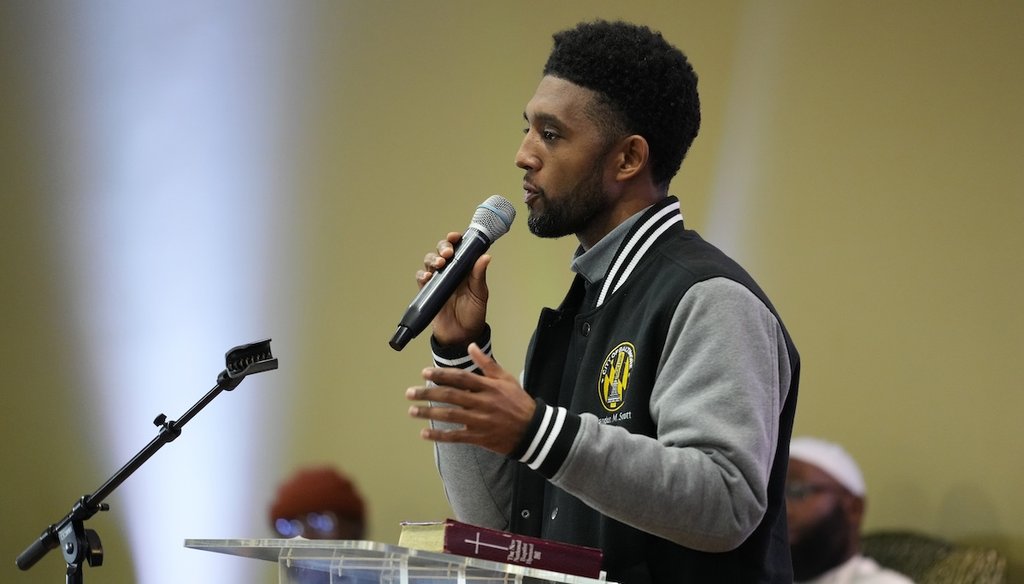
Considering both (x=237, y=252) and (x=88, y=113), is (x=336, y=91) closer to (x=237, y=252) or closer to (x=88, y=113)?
(x=237, y=252)

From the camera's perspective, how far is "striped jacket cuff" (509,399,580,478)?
1.21 meters

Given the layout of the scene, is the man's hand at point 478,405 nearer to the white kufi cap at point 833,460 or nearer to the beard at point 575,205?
the beard at point 575,205

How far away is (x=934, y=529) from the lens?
2.64m

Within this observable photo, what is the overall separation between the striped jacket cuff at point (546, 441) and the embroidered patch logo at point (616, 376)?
0.25 meters

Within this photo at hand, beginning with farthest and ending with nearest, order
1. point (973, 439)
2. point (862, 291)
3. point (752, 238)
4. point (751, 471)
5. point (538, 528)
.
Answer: point (752, 238) → point (862, 291) → point (973, 439) → point (538, 528) → point (751, 471)

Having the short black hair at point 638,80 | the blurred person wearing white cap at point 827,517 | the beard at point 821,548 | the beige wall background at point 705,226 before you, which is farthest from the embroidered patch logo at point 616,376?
the beige wall background at point 705,226

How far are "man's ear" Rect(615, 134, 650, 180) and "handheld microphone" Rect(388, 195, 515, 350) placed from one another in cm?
17

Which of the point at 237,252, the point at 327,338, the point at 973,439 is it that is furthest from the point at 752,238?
the point at 237,252

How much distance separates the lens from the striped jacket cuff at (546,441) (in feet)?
3.98

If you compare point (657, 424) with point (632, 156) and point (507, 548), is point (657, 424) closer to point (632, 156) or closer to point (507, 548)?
point (507, 548)

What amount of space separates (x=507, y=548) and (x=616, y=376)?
13.3 inches

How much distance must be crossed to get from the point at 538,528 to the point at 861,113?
1.67 meters

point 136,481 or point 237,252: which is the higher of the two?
point 237,252

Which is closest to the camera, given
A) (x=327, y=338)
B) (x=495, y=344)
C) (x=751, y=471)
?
(x=751, y=471)
